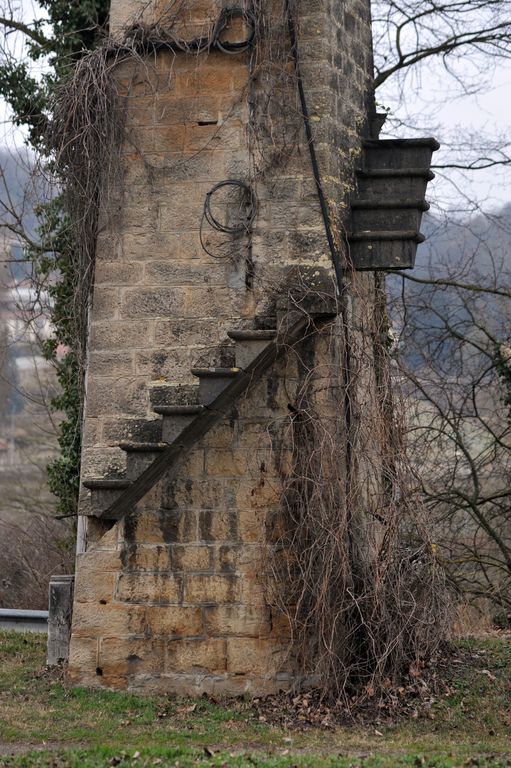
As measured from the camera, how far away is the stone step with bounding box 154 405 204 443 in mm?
7906

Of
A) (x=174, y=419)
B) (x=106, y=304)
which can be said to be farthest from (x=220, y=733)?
(x=106, y=304)

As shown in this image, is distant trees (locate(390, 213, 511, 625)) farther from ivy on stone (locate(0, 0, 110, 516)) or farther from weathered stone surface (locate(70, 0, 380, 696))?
weathered stone surface (locate(70, 0, 380, 696))

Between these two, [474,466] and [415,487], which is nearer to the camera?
[415,487]

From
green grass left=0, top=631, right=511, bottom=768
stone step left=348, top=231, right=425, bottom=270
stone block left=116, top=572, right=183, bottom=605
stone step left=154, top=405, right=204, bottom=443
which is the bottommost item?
green grass left=0, top=631, right=511, bottom=768

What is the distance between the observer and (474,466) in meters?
14.9

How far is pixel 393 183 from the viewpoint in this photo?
884cm

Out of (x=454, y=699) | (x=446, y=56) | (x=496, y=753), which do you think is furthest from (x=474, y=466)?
(x=496, y=753)

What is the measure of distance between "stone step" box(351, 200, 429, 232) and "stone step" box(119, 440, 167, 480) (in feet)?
7.98

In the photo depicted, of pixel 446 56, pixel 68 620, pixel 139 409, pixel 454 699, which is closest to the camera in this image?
pixel 454 699

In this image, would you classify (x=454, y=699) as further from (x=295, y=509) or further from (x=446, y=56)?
(x=446, y=56)

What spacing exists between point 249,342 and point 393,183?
196 centimetres

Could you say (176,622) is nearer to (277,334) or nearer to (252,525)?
(252,525)

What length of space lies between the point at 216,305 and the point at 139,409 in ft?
3.32

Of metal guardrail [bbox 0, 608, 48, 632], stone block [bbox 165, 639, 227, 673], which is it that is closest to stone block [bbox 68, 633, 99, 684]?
stone block [bbox 165, 639, 227, 673]
